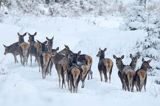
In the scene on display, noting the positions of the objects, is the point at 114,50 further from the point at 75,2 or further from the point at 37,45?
the point at 75,2

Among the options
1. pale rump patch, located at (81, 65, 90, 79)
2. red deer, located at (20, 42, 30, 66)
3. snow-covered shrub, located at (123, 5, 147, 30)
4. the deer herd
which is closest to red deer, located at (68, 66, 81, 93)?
the deer herd

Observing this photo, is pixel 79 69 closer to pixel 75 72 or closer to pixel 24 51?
pixel 75 72

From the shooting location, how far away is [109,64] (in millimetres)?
19656

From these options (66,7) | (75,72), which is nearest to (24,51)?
(75,72)

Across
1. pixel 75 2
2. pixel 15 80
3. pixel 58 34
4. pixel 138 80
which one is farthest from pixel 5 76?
pixel 75 2

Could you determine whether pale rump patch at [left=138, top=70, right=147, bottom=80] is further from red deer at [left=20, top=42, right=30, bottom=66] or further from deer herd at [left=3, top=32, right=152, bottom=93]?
red deer at [left=20, top=42, right=30, bottom=66]

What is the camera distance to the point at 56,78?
20.1 meters

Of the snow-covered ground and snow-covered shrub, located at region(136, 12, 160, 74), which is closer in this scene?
the snow-covered ground

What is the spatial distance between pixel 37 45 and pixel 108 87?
5552mm

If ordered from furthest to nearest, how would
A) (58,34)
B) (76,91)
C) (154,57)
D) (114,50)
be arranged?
1. (58,34)
2. (114,50)
3. (154,57)
4. (76,91)

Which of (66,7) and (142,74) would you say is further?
(66,7)

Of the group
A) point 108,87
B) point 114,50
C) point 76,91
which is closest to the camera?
point 76,91

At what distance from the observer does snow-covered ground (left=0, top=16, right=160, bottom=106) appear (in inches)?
615

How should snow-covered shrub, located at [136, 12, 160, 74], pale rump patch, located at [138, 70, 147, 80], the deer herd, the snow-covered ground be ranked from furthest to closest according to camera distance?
snow-covered shrub, located at [136, 12, 160, 74]
pale rump patch, located at [138, 70, 147, 80]
the deer herd
the snow-covered ground
